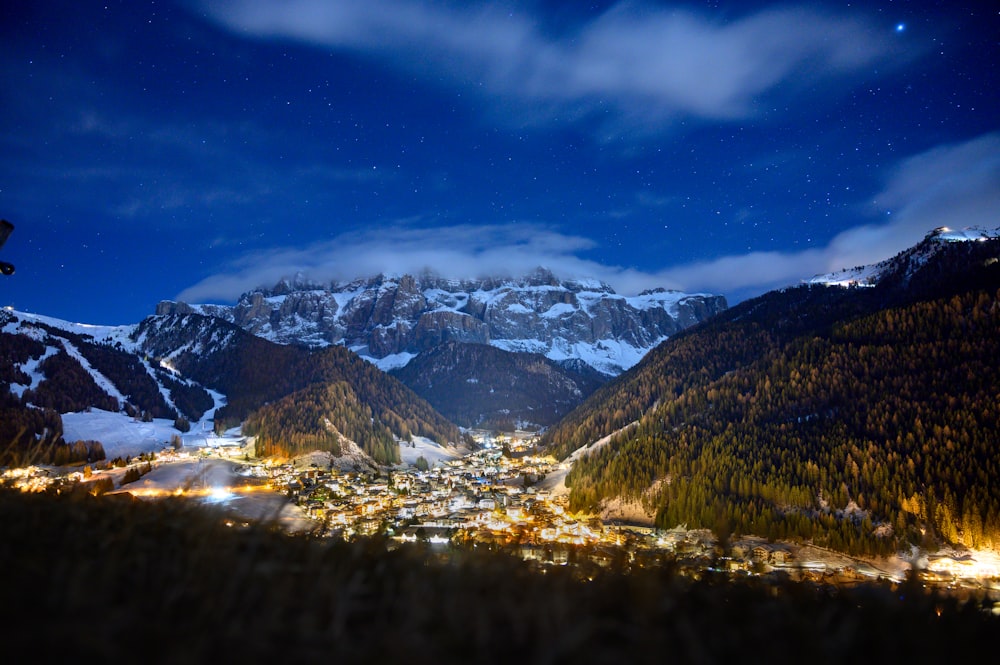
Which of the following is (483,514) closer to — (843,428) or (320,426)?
(843,428)

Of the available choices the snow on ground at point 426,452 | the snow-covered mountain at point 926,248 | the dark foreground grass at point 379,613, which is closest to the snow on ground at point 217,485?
the dark foreground grass at point 379,613

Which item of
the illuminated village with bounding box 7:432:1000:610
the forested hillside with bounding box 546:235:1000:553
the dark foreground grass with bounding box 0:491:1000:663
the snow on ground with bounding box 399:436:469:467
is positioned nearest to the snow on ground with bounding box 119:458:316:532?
the illuminated village with bounding box 7:432:1000:610

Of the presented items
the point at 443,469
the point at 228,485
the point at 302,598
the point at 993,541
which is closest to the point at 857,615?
the point at 302,598

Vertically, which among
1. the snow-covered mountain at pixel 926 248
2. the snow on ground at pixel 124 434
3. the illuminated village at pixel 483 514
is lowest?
the illuminated village at pixel 483 514

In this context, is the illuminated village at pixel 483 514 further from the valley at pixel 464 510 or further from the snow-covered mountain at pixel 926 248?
the snow-covered mountain at pixel 926 248

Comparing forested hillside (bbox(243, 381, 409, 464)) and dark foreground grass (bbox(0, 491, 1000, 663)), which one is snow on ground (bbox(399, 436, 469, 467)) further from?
dark foreground grass (bbox(0, 491, 1000, 663))

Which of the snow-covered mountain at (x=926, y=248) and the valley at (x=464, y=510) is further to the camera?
the snow-covered mountain at (x=926, y=248)
